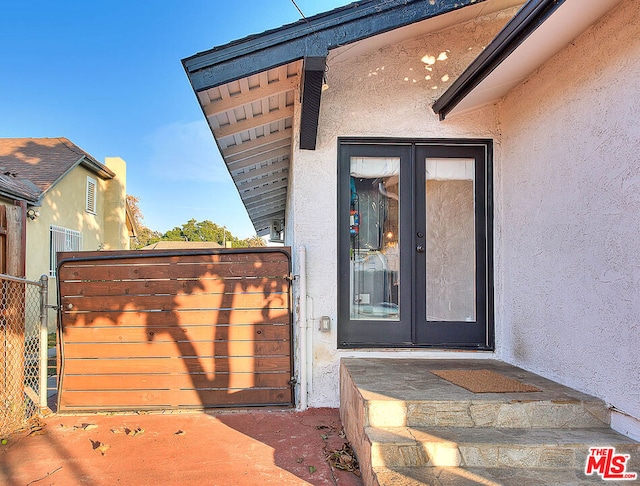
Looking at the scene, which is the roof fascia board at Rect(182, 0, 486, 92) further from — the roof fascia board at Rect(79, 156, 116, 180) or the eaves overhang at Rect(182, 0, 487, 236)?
the roof fascia board at Rect(79, 156, 116, 180)

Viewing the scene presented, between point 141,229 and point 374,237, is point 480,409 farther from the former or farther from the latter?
point 141,229

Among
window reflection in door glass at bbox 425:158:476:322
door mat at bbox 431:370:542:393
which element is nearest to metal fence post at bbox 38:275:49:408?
door mat at bbox 431:370:542:393

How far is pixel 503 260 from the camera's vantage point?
14.5 feet

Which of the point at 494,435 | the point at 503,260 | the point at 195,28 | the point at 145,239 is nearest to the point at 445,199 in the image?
the point at 503,260

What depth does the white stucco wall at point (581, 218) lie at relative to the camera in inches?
108

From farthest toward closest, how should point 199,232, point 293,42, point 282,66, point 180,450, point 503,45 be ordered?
point 199,232 → point 282,66 → point 293,42 → point 180,450 → point 503,45

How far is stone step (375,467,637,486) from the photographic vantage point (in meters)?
2.40

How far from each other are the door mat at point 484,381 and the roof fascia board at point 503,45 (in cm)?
288

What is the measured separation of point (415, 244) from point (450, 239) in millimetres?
466

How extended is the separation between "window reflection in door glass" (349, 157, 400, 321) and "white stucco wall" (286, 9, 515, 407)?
0.29 metres

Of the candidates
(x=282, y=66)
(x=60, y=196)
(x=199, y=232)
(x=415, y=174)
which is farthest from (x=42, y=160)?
(x=199, y=232)

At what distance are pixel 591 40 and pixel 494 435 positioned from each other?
3.28m

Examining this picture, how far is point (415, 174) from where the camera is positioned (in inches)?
179

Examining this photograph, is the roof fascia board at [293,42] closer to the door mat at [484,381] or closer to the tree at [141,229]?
the door mat at [484,381]
